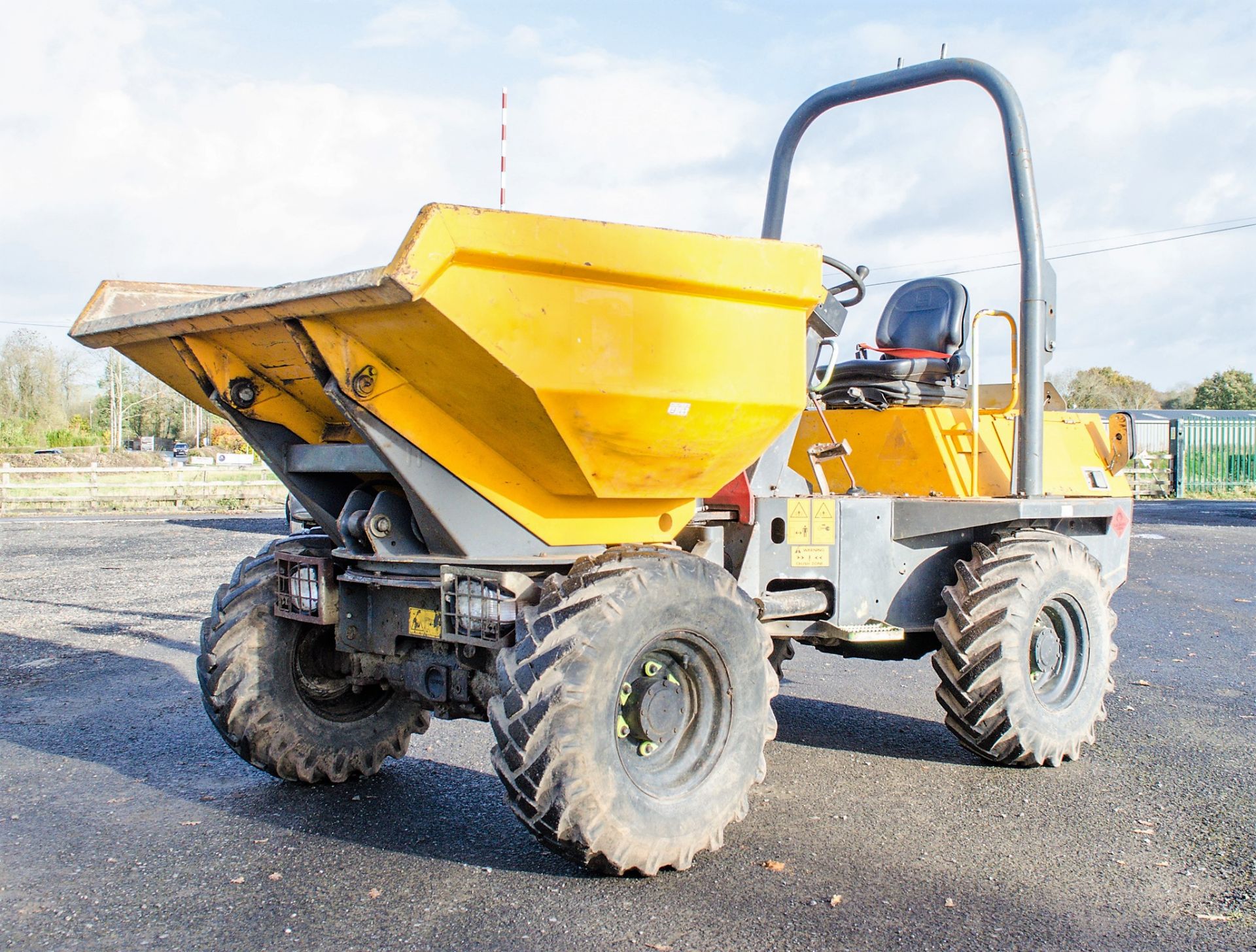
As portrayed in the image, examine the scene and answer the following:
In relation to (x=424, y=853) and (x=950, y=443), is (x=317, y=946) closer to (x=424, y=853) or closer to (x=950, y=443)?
(x=424, y=853)

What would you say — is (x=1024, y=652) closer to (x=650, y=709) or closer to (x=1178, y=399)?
(x=650, y=709)

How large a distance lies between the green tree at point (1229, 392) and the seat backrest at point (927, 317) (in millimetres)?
57114

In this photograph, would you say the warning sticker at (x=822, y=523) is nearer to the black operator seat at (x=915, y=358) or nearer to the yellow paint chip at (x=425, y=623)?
the black operator seat at (x=915, y=358)

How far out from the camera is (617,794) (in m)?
3.68

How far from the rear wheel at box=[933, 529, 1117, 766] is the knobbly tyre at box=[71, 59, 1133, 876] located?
0.06 feet

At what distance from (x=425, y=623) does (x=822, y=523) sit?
1947mm

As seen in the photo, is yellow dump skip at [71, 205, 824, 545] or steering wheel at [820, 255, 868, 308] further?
steering wheel at [820, 255, 868, 308]

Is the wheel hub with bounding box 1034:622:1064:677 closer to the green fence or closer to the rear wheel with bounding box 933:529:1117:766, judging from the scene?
the rear wheel with bounding box 933:529:1117:766

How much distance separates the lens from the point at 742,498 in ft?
16.1

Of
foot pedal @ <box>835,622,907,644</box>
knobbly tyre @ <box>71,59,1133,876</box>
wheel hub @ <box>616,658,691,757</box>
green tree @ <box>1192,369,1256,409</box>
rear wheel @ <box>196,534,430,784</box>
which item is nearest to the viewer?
knobbly tyre @ <box>71,59,1133,876</box>

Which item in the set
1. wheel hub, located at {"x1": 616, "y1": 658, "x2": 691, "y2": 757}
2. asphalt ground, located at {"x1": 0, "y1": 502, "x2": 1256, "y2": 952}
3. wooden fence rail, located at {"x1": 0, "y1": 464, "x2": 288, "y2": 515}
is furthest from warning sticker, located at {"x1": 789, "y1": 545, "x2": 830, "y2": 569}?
wooden fence rail, located at {"x1": 0, "y1": 464, "x2": 288, "y2": 515}

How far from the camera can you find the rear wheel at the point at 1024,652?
17.1 ft

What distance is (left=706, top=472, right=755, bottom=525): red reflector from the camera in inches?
192

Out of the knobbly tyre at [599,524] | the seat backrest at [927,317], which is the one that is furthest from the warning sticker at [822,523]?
the seat backrest at [927,317]
